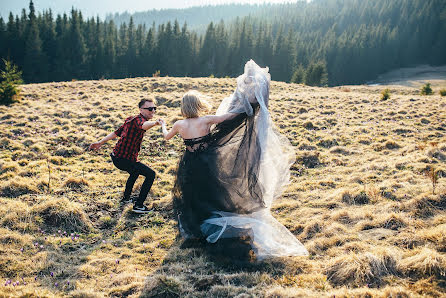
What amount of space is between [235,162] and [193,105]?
4.04 feet

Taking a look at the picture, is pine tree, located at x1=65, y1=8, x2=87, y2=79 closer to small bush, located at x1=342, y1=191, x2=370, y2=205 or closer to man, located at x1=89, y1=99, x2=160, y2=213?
man, located at x1=89, y1=99, x2=160, y2=213

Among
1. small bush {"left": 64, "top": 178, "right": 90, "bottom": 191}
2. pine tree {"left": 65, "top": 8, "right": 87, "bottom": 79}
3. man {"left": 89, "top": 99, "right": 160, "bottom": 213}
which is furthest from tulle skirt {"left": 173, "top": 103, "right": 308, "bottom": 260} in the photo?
pine tree {"left": 65, "top": 8, "right": 87, "bottom": 79}

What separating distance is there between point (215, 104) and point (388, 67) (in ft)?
293

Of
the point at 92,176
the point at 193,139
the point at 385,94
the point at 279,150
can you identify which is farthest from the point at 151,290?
the point at 385,94

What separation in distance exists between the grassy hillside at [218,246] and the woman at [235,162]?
0.58m

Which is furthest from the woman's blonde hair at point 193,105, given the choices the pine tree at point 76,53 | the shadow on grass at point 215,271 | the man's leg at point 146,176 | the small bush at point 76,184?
the pine tree at point 76,53

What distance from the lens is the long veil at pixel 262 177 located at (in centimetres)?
469

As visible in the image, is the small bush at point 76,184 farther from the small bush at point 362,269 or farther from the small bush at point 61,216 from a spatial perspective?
the small bush at point 362,269

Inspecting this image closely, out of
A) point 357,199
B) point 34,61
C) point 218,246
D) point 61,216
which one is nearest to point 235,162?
point 218,246

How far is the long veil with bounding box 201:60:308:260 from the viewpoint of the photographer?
4.69 m

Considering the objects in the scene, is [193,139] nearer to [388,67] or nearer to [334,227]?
[334,227]

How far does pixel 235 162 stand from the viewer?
5.12 meters

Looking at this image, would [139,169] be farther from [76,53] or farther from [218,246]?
[76,53]

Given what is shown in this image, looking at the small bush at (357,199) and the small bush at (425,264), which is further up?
the small bush at (425,264)
